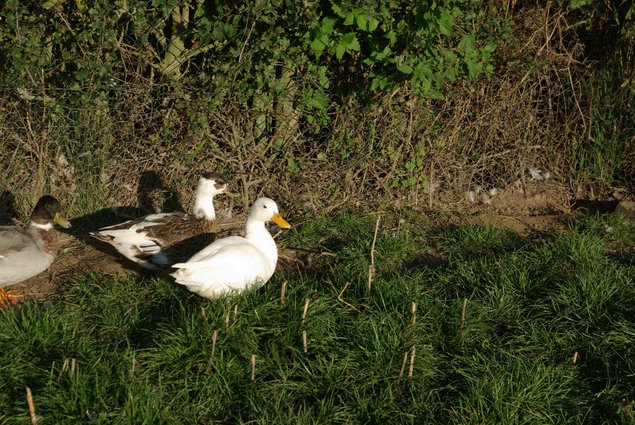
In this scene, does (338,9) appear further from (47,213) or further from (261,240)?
(47,213)

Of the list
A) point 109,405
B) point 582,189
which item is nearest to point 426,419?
point 109,405

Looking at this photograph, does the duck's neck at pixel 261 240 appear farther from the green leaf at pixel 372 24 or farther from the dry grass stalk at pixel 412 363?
the green leaf at pixel 372 24

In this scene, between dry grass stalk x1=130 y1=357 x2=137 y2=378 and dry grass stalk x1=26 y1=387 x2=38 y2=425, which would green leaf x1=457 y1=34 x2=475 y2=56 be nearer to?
dry grass stalk x1=130 y1=357 x2=137 y2=378

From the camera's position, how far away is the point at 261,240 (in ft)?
16.7

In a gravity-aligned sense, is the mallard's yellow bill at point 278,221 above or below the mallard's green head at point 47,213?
below

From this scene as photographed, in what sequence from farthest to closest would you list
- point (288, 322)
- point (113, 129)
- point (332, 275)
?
point (113, 129), point (332, 275), point (288, 322)

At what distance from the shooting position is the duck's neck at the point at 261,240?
5012 millimetres

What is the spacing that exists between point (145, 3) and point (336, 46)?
1.47 meters

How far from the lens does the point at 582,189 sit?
24.6 feet

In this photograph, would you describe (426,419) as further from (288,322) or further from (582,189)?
(582,189)

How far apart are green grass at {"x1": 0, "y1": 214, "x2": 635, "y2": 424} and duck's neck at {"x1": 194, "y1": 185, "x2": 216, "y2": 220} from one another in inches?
35.4

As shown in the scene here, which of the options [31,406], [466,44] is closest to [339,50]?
[466,44]

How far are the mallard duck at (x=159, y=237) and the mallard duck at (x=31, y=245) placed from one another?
14.2 inches

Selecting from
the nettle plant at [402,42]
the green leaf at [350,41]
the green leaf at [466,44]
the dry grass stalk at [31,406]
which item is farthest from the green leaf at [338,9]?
the dry grass stalk at [31,406]
